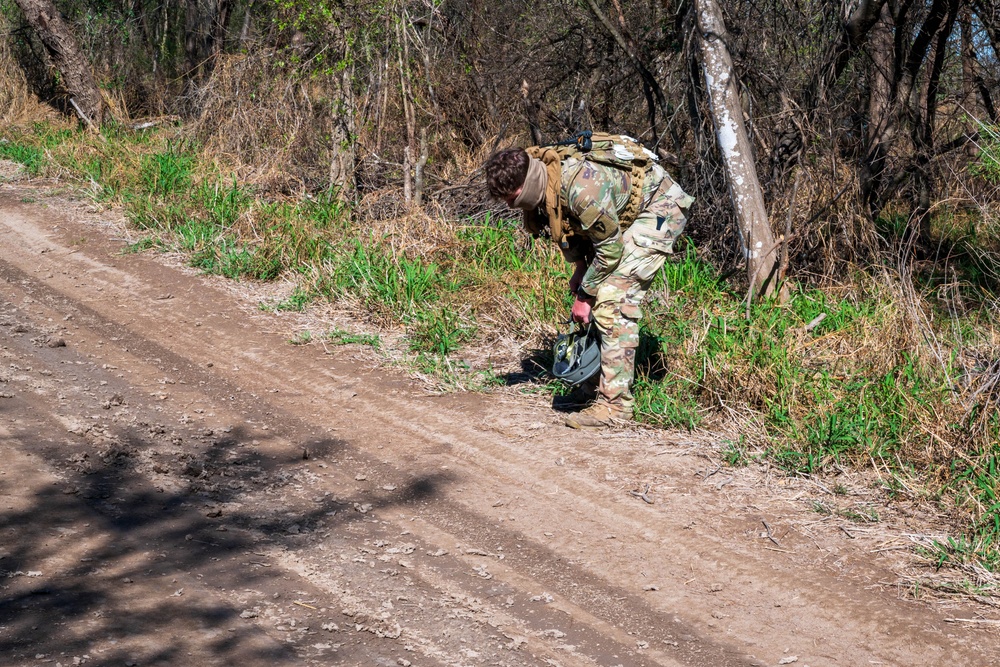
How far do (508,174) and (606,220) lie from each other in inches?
21.8

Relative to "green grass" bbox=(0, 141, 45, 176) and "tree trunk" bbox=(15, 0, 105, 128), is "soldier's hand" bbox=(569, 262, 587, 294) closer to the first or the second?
"green grass" bbox=(0, 141, 45, 176)

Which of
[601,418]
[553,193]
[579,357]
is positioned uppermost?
[553,193]

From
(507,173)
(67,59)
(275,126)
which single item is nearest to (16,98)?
(67,59)

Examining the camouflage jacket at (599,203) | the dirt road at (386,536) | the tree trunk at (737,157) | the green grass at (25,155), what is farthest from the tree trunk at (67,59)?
the camouflage jacket at (599,203)

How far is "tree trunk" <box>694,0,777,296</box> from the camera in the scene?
657 centimetres

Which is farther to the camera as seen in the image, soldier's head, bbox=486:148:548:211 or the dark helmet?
the dark helmet

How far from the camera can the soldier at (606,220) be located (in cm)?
487

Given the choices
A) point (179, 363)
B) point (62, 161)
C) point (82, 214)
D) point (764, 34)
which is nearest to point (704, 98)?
point (764, 34)

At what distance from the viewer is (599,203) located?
4.89 metres

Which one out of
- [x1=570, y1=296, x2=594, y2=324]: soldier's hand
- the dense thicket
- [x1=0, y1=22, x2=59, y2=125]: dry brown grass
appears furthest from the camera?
[x1=0, y1=22, x2=59, y2=125]: dry brown grass

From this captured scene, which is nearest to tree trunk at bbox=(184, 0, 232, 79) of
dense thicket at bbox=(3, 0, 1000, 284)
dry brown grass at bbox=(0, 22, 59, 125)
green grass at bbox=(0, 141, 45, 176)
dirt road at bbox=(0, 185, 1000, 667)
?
dense thicket at bbox=(3, 0, 1000, 284)

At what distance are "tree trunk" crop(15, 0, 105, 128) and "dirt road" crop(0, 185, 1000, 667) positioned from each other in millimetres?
6269

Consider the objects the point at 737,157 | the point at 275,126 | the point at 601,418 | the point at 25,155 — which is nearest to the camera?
the point at 601,418

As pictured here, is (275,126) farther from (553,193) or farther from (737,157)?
(553,193)
